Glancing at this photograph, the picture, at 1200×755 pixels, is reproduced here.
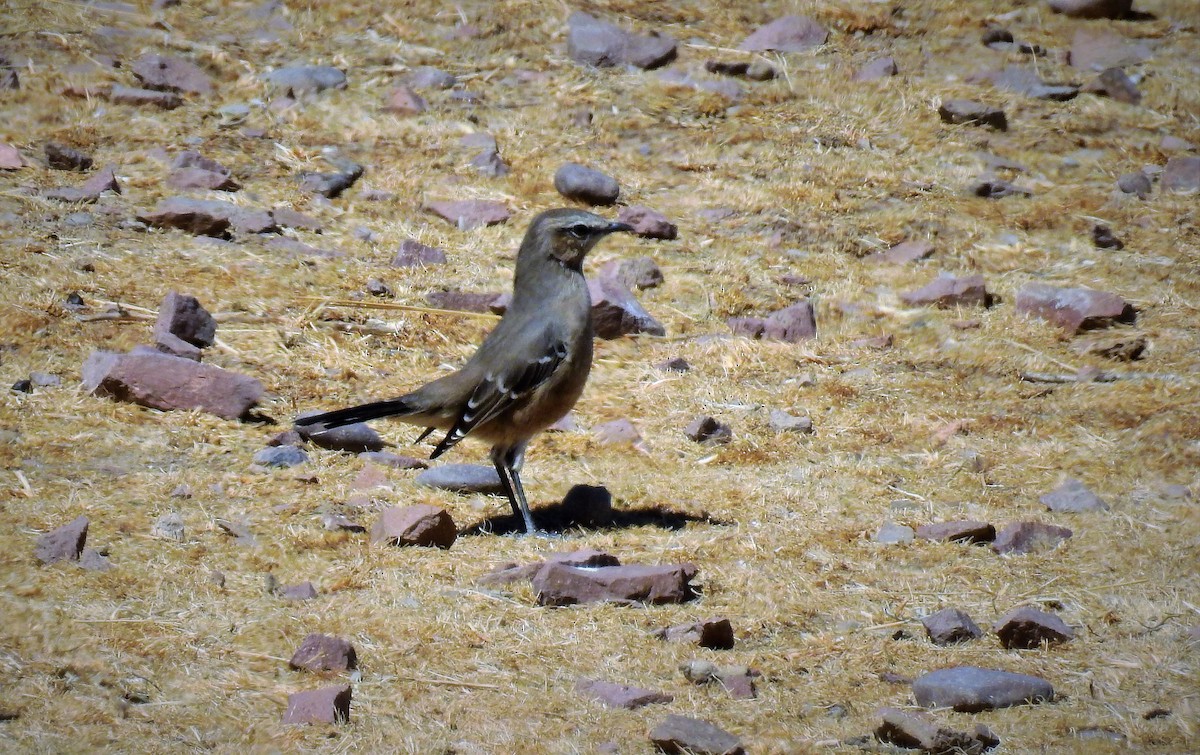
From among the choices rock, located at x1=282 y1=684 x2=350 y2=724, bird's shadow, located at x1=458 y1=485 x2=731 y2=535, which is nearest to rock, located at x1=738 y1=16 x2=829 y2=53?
bird's shadow, located at x1=458 y1=485 x2=731 y2=535

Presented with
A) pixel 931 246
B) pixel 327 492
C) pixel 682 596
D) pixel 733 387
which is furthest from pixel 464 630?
pixel 931 246

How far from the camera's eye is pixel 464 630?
5.21m

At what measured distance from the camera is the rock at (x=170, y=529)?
5781 millimetres

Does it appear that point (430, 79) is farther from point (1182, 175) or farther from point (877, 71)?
point (1182, 175)

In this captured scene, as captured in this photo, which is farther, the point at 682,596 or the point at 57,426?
the point at 57,426

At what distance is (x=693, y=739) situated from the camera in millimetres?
4215

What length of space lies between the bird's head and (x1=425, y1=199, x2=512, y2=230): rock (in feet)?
9.89

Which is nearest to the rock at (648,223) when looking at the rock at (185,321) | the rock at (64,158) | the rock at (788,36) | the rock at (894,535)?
the rock at (185,321)

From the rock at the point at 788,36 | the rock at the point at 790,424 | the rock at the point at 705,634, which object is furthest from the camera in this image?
the rock at the point at 788,36

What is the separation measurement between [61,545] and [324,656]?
1327mm

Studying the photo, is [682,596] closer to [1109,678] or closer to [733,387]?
[1109,678]

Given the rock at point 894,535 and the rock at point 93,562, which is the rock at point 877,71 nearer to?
the rock at point 894,535

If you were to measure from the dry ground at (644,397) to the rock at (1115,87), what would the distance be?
0.40 ft

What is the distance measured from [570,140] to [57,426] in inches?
222
